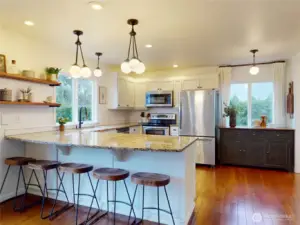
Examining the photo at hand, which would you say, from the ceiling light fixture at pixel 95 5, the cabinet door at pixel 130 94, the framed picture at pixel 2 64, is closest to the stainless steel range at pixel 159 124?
the cabinet door at pixel 130 94

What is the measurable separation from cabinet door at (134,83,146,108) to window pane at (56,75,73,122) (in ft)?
6.94

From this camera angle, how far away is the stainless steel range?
17.8 feet

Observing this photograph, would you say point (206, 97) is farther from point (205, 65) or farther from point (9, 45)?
point (9, 45)

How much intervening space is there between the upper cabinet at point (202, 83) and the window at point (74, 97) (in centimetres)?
234

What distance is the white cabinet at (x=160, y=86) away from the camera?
18.4ft

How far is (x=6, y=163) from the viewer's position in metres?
2.86

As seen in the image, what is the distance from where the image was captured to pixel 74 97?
431cm

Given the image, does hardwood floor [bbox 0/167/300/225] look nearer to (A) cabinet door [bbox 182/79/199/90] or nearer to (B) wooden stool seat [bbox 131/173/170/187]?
(B) wooden stool seat [bbox 131/173/170/187]

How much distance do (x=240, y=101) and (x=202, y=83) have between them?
3.57ft

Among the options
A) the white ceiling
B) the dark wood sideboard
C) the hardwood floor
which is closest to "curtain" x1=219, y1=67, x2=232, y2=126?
the dark wood sideboard

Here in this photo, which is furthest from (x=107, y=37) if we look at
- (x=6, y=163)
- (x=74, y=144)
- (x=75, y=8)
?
(x=6, y=163)

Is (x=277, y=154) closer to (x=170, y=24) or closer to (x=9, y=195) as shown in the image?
(x=170, y=24)

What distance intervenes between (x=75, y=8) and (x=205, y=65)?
365 cm

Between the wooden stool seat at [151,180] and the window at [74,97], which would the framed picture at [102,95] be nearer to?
the window at [74,97]
